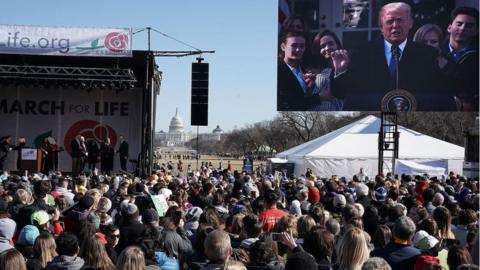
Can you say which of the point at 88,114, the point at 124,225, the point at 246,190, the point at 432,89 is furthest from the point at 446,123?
the point at 124,225

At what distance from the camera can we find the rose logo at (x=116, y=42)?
66.7 feet

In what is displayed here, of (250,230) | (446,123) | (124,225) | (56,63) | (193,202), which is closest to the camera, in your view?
(250,230)

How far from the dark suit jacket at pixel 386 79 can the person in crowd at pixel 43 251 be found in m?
21.0

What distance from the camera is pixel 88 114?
83.4 ft

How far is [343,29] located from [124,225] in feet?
65.5

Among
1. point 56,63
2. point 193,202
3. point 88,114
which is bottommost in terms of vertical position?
point 193,202

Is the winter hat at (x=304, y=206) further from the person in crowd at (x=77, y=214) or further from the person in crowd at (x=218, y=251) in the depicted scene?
the person in crowd at (x=218, y=251)

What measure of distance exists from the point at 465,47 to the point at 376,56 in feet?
10.5

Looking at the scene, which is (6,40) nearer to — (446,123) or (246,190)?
(246,190)

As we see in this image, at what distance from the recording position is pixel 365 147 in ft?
102

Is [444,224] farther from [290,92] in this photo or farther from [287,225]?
[290,92]

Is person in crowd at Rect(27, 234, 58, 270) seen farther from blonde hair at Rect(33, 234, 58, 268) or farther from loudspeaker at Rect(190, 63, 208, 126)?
loudspeaker at Rect(190, 63, 208, 126)

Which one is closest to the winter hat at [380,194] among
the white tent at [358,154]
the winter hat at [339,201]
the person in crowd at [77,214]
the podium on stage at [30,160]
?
the winter hat at [339,201]

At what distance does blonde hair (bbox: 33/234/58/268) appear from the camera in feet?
17.4
